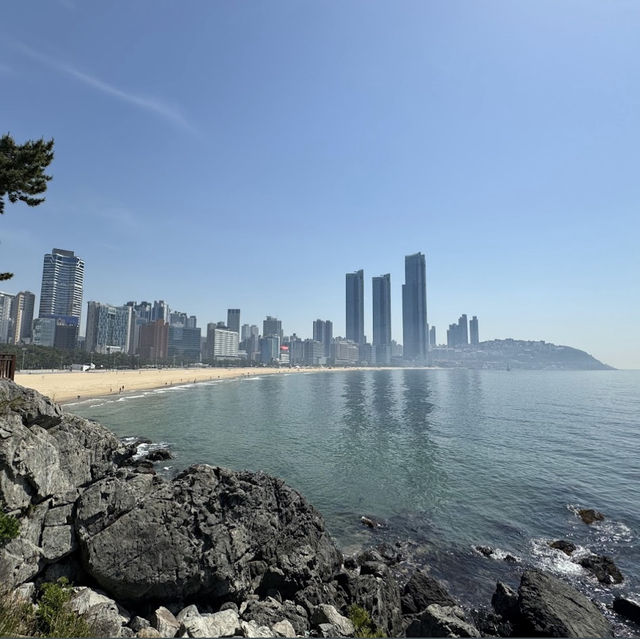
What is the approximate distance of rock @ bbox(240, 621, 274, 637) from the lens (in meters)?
10.6

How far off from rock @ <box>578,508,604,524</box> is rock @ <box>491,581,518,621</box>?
12061 mm

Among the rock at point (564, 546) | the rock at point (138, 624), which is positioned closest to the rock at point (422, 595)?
→ the rock at point (564, 546)

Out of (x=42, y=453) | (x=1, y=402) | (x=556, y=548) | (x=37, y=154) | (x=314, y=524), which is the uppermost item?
(x=37, y=154)

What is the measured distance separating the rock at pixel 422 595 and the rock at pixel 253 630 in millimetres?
6559

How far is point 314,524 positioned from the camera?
17.3m

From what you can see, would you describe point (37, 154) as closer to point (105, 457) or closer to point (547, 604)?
point (105, 457)

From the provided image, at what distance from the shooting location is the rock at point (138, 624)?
417 inches

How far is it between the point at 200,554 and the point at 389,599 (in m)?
7.73

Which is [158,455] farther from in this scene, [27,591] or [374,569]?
[374,569]

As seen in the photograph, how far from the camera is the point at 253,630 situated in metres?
10.8

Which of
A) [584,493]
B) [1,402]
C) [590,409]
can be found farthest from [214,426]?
[590,409]

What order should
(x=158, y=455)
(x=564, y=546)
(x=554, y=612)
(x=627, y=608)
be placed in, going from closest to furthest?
(x=554, y=612) → (x=627, y=608) → (x=564, y=546) → (x=158, y=455)

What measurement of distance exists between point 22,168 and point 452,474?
3707cm

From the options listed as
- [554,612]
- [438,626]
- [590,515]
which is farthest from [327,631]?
[590,515]
